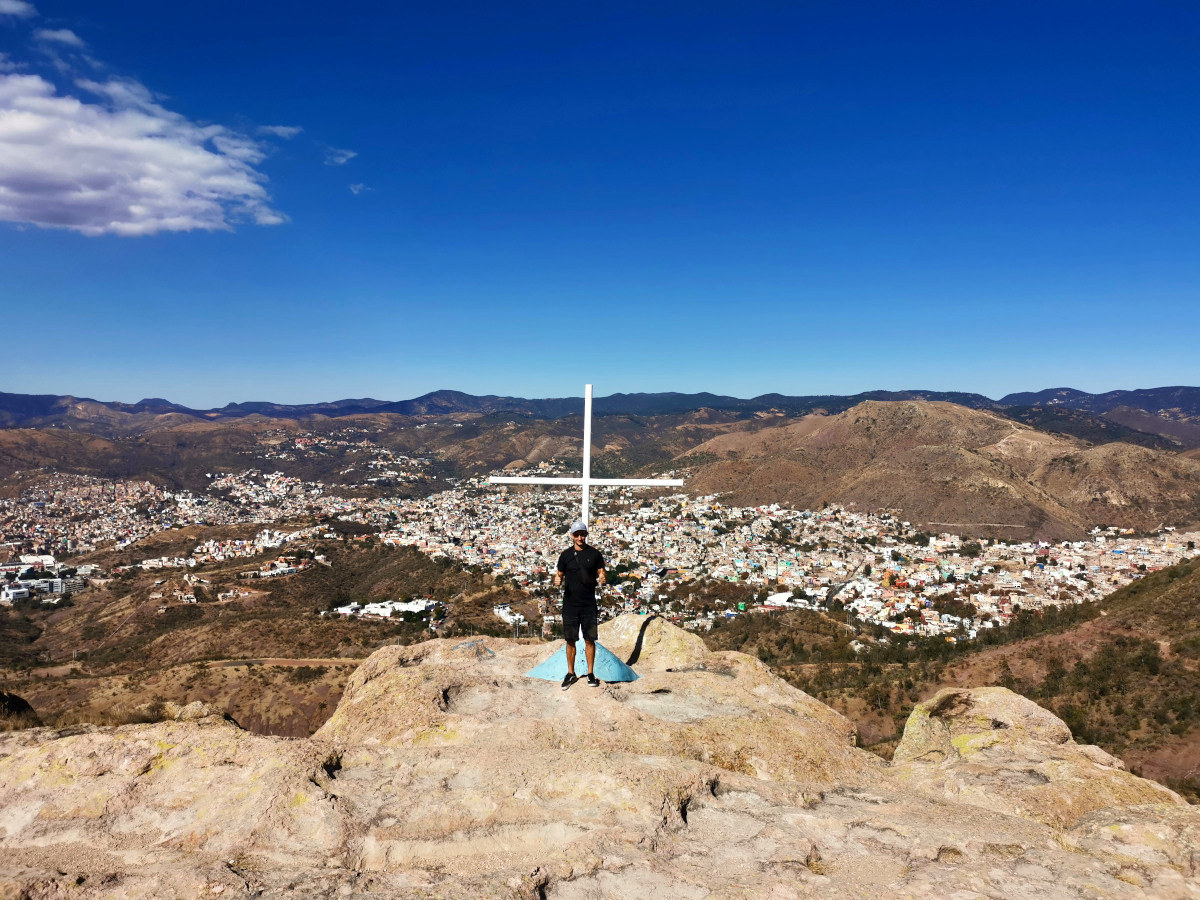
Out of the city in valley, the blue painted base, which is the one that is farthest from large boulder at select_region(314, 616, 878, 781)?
the city in valley

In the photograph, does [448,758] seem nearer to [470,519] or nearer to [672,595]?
[672,595]

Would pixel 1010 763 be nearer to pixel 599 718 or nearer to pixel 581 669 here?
pixel 599 718

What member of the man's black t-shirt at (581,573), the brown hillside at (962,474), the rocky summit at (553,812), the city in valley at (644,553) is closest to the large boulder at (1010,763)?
the rocky summit at (553,812)

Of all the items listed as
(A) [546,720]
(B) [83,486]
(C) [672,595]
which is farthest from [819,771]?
(B) [83,486]

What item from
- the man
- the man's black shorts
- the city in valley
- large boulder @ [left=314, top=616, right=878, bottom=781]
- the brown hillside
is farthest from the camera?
the brown hillside

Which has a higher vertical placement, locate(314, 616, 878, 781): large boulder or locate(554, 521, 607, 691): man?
locate(554, 521, 607, 691): man

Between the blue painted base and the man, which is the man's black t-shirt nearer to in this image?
the man
